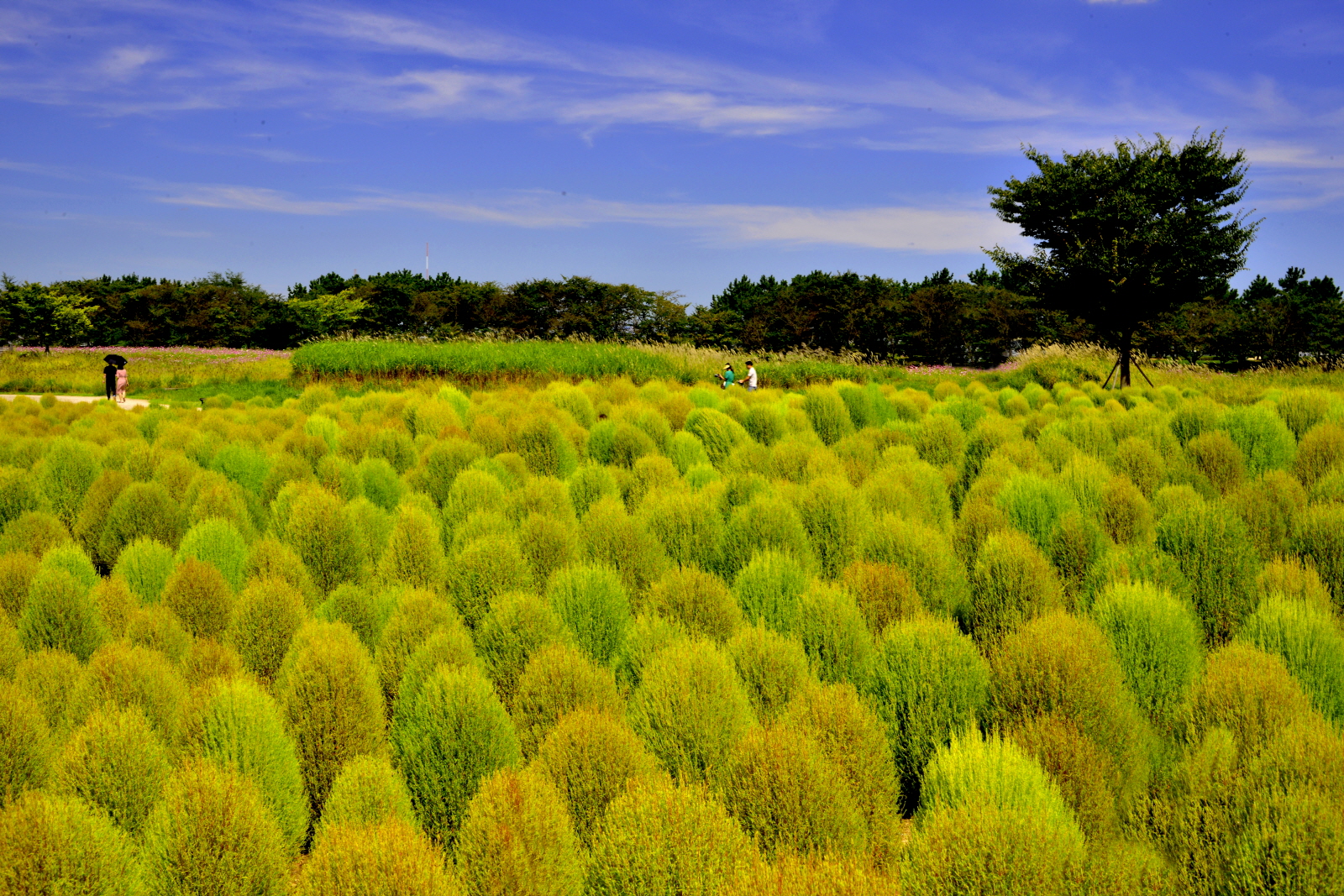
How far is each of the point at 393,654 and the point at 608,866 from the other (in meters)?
1.49

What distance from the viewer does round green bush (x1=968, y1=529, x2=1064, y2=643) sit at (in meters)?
3.77

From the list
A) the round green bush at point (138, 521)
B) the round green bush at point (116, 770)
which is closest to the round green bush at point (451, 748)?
the round green bush at point (116, 770)

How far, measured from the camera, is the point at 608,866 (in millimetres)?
2168

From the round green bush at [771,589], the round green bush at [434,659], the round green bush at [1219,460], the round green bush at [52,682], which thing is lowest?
the round green bush at [52,682]

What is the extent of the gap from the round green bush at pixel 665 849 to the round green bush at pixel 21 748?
174 cm

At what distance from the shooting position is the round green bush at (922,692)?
2.99 meters

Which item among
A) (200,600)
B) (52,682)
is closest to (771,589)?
(200,600)

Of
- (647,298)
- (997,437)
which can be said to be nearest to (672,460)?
(997,437)

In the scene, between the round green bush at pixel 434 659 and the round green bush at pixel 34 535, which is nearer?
the round green bush at pixel 434 659

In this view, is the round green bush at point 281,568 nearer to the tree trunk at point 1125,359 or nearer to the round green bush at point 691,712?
the round green bush at point 691,712

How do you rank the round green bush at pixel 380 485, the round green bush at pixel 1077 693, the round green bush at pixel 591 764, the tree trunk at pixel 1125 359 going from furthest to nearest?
the tree trunk at pixel 1125 359, the round green bush at pixel 380 485, the round green bush at pixel 1077 693, the round green bush at pixel 591 764

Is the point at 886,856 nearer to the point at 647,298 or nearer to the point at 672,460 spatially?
the point at 672,460

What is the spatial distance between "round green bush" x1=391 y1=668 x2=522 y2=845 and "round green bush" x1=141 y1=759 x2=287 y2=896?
440 millimetres

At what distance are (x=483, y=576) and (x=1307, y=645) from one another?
3.21 metres
